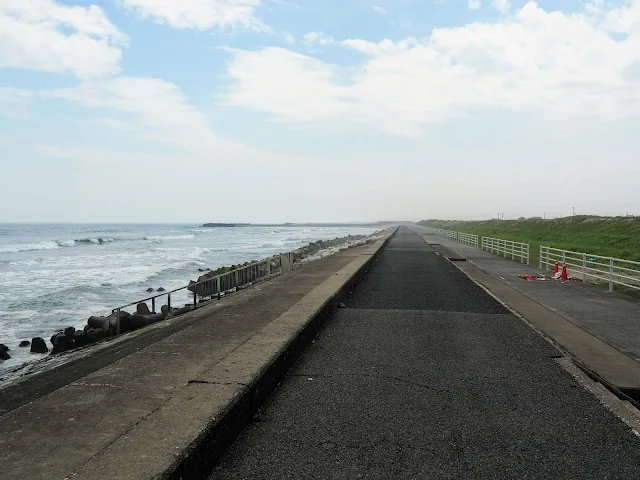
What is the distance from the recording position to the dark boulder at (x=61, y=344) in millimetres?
11698

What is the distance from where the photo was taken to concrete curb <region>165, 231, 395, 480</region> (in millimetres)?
2820

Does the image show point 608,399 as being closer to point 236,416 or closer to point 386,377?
point 386,377

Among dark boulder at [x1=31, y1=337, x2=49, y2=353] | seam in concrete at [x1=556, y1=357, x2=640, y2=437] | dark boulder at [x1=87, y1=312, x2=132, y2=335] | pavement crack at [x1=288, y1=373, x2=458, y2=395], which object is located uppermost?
pavement crack at [x1=288, y1=373, x2=458, y2=395]

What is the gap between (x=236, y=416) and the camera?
11.8 feet

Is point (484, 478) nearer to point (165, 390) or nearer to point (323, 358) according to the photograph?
point (165, 390)

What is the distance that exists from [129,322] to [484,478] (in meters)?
11.5

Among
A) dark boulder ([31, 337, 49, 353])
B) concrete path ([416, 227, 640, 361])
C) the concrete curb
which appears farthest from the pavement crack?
dark boulder ([31, 337, 49, 353])

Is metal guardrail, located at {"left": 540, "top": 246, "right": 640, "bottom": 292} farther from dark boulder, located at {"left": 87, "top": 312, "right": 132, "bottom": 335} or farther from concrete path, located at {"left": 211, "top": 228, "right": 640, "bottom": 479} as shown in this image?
dark boulder, located at {"left": 87, "top": 312, "right": 132, "bottom": 335}

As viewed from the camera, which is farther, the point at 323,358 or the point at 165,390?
the point at 323,358

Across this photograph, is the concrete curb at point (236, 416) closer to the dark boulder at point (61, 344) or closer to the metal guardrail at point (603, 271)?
the dark boulder at point (61, 344)

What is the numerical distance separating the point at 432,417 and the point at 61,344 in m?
10.8

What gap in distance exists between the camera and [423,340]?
6.67 m

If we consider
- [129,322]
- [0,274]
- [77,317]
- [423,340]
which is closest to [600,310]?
[423,340]

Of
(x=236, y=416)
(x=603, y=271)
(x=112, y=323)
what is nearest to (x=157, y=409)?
(x=236, y=416)
